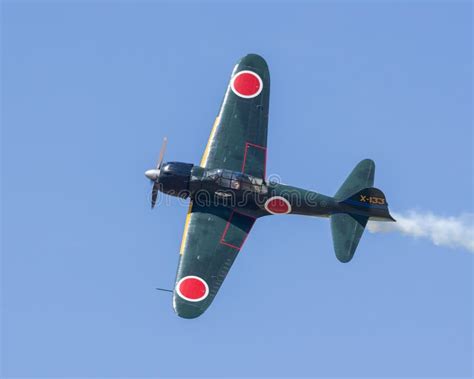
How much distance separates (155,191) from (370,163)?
729 centimetres

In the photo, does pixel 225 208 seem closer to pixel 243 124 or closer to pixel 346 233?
pixel 243 124

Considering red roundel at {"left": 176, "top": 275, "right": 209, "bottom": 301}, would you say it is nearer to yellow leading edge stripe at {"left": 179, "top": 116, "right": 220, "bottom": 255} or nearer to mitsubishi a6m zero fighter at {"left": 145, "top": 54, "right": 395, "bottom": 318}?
mitsubishi a6m zero fighter at {"left": 145, "top": 54, "right": 395, "bottom": 318}

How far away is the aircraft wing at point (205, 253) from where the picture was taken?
125 feet

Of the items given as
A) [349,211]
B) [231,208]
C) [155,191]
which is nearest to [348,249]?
[349,211]

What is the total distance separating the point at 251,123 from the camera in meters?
40.9

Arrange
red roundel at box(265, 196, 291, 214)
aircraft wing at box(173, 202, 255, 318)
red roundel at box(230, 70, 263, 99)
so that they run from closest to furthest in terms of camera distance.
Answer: aircraft wing at box(173, 202, 255, 318) < red roundel at box(265, 196, 291, 214) < red roundel at box(230, 70, 263, 99)

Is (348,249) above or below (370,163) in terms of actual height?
below

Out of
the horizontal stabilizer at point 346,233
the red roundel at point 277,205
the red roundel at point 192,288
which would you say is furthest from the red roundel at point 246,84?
the red roundel at point 192,288

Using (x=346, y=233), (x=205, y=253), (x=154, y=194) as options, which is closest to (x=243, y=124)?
(x=154, y=194)

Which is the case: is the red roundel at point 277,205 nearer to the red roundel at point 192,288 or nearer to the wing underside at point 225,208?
the wing underside at point 225,208

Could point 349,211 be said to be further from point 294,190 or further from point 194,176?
point 194,176

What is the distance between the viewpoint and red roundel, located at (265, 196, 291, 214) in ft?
Answer: 130

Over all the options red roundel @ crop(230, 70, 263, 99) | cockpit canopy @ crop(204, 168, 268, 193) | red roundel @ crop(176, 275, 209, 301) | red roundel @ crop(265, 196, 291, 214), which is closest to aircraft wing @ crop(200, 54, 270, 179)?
red roundel @ crop(230, 70, 263, 99)

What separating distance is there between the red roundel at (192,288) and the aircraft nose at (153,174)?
3719 mm
